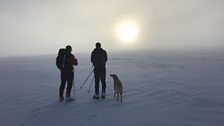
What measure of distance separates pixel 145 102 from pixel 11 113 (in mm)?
4429

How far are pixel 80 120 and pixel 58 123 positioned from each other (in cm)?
57

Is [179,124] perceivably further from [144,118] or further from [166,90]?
[166,90]

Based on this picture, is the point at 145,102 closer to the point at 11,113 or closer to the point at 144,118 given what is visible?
the point at 144,118

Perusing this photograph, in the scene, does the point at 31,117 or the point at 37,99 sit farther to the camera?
the point at 37,99

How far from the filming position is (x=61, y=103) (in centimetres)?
874

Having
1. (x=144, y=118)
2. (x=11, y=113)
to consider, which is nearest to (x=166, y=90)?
(x=144, y=118)

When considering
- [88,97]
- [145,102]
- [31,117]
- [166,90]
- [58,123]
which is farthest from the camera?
[166,90]

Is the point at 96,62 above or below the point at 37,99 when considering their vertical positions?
above

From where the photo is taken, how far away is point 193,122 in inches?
240

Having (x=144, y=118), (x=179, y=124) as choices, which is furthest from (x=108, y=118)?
(x=179, y=124)

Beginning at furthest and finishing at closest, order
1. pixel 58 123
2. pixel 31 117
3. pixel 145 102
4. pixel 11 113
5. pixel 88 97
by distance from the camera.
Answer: pixel 88 97 → pixel 145 102 → pixel 11 113 → pixel 31 117 → pixel 58 123

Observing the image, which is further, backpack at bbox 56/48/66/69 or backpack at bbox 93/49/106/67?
backpack at bbox 93/49/106/67

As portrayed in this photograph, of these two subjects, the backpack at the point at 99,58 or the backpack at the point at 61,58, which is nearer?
the backpack at the point at 61,58

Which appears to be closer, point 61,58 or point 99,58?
point 61,58
